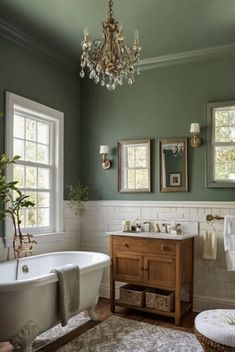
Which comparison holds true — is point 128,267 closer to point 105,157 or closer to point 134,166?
point 134,166

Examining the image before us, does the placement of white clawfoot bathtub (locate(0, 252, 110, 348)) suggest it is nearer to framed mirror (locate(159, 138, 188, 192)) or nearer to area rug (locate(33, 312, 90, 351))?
area rug (locate(33, 312, 90, 351))

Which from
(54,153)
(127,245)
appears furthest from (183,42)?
(127,245)

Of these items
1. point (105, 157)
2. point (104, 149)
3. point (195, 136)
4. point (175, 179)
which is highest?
point (195, 136)

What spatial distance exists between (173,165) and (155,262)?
123 centimetres

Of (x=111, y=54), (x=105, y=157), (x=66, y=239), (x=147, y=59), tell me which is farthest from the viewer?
(x=105, y=157)

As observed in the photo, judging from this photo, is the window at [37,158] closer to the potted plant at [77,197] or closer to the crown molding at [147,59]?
the potted plant at [77,197]

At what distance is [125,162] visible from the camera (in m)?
4.64

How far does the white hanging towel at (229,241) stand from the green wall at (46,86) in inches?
84.6

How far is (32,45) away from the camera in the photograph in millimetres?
4031

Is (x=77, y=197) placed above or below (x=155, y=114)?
below

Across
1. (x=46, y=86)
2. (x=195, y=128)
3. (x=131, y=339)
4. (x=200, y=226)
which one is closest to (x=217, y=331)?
(x=131, y=339)

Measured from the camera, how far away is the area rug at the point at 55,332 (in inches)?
124

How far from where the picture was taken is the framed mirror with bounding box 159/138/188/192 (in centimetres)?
425

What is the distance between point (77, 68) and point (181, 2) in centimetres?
198
